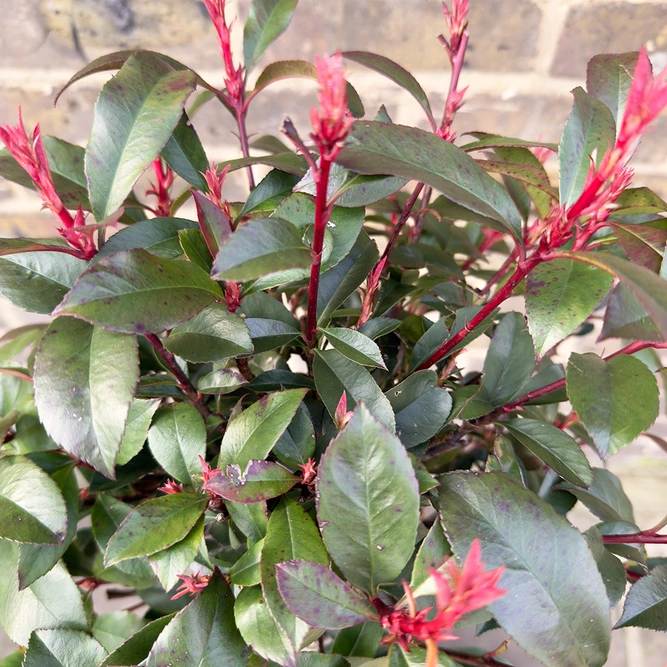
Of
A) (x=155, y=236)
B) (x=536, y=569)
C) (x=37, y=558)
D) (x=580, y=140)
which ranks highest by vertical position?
(x=580, y=140)

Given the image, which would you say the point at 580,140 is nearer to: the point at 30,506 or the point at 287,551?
the point at 287,551

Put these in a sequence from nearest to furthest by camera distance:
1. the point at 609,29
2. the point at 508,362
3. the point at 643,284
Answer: the point at 643,284 → the point at 508,362 → the point at 609,29

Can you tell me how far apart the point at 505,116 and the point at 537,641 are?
90 cm

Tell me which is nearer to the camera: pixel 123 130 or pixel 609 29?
pixel 123 130

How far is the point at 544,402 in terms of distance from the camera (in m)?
0.43

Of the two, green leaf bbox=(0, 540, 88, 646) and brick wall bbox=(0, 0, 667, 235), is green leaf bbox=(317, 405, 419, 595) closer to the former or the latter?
green leaf bbox=(0, 540, 88, 646)

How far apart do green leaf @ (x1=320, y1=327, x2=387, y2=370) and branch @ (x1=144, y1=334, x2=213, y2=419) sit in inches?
4.2

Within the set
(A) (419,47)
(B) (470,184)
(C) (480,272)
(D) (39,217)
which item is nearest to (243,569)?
(B) (470,184)

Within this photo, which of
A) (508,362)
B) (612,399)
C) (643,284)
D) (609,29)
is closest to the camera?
(643,284)

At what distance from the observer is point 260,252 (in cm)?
24

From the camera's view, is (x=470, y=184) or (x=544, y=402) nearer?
(x=470, y=184)

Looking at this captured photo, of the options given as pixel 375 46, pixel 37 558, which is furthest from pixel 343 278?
pixel 375 46

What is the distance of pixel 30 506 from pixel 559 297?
0.37 m

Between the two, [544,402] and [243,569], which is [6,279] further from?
[544,402]
